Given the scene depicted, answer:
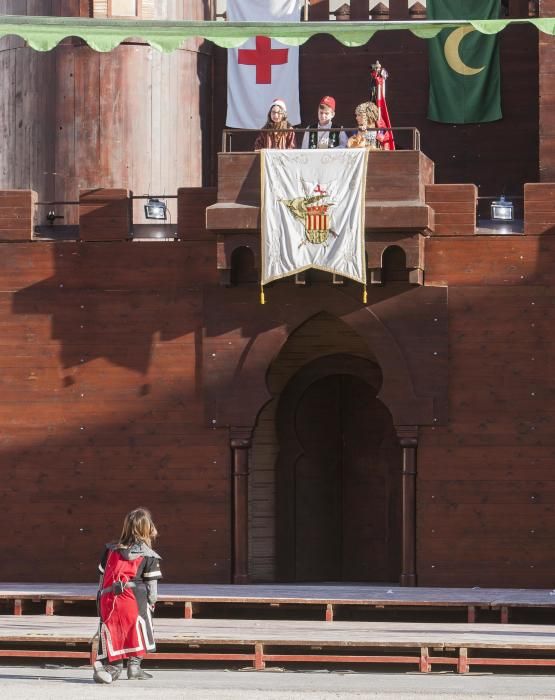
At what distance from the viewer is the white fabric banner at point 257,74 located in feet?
105

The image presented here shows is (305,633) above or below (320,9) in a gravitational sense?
below

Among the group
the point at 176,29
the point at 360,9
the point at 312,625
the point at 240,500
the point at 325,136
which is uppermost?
the point at 360,9

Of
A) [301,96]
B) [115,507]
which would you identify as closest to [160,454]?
[115,507]

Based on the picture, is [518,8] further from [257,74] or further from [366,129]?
[366,129]

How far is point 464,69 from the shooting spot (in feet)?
104

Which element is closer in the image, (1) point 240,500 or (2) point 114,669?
(2) point 114,669

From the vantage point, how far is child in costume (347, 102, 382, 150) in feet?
91.9

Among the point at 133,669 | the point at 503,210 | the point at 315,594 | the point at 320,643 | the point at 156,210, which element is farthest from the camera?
the point at 156,210

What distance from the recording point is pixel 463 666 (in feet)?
71.2

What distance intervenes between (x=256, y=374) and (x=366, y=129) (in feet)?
12.1

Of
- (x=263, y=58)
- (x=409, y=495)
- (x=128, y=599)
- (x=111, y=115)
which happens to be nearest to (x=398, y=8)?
(x=263, y=58)

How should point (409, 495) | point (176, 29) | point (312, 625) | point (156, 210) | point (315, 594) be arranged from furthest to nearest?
1. point (156, 210)
2. point (409, 495)
3. point (315, 594)
4. point (312, 625)
5. point (176, 29)

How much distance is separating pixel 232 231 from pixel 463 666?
8322 millimetres

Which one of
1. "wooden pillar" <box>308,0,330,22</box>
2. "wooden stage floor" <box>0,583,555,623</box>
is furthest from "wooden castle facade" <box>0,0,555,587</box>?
"wooden pillar" <box>308,0,330,22</box>
